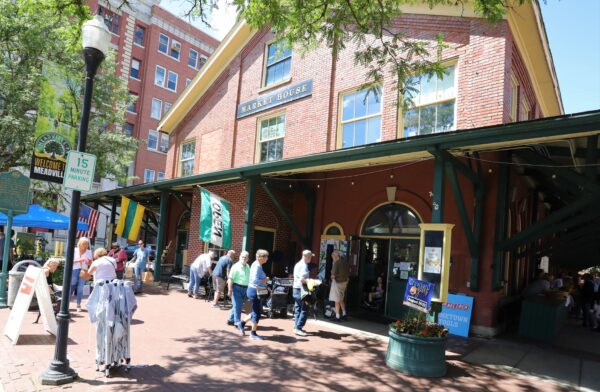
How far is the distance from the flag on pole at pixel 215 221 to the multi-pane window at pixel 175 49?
98.7 feet

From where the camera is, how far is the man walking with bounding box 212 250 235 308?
11070mm

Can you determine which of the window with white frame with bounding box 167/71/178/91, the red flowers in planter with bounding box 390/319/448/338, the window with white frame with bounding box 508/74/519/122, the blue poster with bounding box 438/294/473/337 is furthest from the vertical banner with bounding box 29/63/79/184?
the window with white frame with bounding box 167/71/178/91

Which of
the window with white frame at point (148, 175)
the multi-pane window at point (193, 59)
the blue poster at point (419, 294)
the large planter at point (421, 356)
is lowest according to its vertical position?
the large planter at point (421, 356)

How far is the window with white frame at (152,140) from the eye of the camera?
36.1 meters

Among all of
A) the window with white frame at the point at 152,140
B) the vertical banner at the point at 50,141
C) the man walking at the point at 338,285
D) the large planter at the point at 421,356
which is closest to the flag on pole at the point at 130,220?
the vertical banner at the point at 50,141

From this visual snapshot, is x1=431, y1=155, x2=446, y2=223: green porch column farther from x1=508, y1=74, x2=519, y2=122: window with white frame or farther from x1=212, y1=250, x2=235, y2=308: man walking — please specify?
x1=212, y1=250, x2=235, y2=308: man walking

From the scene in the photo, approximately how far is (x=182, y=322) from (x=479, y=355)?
233 inches

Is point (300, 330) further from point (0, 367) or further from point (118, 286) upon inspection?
point (0, 367)

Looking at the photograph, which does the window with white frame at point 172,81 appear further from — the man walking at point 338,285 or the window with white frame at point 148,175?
the man walking at point 338,285

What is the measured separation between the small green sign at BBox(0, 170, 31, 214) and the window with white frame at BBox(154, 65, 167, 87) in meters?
29.0

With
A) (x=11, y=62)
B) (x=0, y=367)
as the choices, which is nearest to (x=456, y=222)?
(x=0, y=367)

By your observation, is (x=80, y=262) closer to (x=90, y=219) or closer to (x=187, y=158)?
(x=187, y=158)

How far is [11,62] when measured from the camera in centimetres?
1554

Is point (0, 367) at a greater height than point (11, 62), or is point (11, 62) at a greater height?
point (11, 62)
